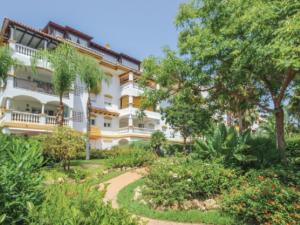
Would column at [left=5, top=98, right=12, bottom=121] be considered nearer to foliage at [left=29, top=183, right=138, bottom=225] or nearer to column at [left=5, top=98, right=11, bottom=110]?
column at [left=5, top=98, right=11, bottom=110]

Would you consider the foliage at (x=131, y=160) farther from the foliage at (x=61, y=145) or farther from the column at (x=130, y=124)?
the column at (x=130, y=124)

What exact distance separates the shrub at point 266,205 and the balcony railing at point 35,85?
24.4 meters

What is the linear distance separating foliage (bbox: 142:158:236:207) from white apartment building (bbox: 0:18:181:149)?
401 inches

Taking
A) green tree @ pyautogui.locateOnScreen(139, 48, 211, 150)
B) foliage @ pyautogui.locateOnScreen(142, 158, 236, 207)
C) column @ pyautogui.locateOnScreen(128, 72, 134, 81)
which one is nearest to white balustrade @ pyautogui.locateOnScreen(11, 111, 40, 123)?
column @ pyautogui.locateOnScreen(128, 72, 134, 81)

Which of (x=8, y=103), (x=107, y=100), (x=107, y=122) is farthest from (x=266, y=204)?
(x=107, y=100)

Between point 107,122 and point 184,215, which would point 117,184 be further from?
point 107,122

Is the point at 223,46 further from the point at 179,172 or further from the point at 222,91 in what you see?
the point at 179,172

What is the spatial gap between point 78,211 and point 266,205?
20.4 feet

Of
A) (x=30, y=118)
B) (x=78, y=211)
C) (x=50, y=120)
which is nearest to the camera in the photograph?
(x=78, y=211)

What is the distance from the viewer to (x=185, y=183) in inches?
398

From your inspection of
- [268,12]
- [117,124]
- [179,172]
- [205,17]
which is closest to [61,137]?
[179,172]

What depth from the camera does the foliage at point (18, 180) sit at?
3.39 meters

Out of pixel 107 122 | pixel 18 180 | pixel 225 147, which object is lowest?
pixel 18 180

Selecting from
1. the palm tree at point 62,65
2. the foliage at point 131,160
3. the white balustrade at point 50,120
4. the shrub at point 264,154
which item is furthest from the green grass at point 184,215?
the white balustrade at point 50,120
